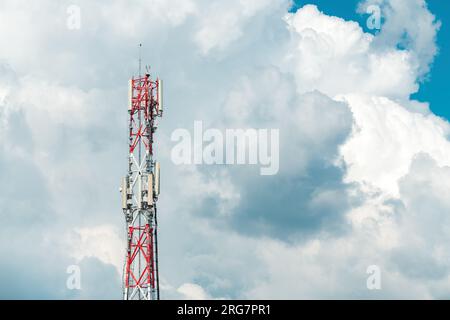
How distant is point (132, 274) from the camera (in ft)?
384

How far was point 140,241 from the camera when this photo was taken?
118500 millimetres
